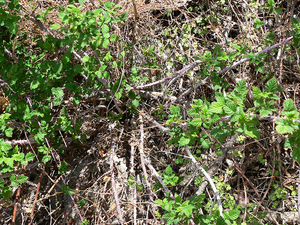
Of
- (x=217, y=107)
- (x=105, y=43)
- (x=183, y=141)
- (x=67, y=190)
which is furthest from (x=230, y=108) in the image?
(x=67, y=190)

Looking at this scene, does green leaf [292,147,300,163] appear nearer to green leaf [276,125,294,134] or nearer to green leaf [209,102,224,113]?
green leaf [276,125,294,134]

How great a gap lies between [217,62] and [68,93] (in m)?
1.45

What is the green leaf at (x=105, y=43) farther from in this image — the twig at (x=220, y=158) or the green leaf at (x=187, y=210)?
the twig at (x=220, y=158)

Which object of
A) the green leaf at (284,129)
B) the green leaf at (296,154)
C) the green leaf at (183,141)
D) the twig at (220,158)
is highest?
the green leaf at (284,129)

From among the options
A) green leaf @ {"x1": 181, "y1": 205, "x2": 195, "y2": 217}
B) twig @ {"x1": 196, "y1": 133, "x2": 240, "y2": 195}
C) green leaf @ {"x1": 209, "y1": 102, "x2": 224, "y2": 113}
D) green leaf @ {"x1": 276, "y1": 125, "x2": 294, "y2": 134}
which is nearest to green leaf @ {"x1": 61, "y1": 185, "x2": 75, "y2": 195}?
green leaf @ {"x1": 181, "y1": 205, "x2": 195, "y2": 217}

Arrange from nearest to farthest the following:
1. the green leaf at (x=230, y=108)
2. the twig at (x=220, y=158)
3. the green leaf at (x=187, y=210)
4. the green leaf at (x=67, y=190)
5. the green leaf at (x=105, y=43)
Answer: the green leaf at (x=230, y=108) → the green leaf at (x=187, y=210) → the green leaf at (x=105, y=43) → the green leaf at (x=67, y=190) → the twig at (x=220, y=158)

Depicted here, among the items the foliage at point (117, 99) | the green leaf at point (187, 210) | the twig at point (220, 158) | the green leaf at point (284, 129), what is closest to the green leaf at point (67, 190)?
the foliage at point (117, 99)

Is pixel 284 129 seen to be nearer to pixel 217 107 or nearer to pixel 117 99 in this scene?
pixel 217 107

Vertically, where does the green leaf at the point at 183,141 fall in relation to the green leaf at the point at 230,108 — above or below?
below

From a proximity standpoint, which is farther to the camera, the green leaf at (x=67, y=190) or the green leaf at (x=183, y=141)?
the green leaf at (x=67, y=190)

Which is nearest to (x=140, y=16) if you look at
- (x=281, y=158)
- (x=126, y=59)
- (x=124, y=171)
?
(x=126, y=59)

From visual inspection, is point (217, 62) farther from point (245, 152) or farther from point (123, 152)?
point (123, 152)

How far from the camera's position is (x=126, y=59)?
2.63 m

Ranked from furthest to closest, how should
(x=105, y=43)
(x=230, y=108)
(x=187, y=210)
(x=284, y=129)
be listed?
(x=105, y=43)
(x=187, y=210)
(x=230, y=108)
(x=284, y=129)
